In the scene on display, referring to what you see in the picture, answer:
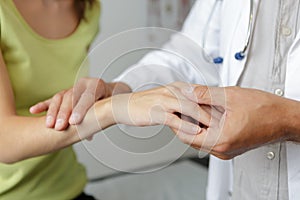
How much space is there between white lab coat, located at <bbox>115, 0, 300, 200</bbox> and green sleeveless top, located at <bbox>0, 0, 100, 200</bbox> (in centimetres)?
16

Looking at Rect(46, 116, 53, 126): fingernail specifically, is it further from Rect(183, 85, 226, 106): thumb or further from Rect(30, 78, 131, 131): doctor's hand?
Rect(183, 85, 226, 106): thumb

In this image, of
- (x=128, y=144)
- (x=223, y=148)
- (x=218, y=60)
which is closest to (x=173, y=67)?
(x=218, y=60)

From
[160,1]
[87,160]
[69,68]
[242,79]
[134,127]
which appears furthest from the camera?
[160,1]

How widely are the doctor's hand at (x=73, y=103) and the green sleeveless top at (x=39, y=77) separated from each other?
0.14 metres

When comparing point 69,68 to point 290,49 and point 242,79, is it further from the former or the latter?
point 290,49

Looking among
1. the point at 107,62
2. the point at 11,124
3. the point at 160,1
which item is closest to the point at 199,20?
the point at 107,62

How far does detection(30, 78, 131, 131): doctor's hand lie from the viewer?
3.08ft

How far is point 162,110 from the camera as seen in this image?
845mm

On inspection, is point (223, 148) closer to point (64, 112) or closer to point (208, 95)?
point (208, 95)

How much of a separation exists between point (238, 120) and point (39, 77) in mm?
537

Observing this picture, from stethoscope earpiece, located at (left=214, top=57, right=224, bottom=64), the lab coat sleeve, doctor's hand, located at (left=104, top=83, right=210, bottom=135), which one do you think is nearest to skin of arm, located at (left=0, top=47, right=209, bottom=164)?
doctor's hand, located at (left=104, top=83, right=210, bottom=135)

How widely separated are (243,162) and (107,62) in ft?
1.29

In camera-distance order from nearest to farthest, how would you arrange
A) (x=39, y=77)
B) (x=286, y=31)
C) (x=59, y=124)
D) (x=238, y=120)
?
1. (x=238, y=120)
2. (x=59, y=124)
3. (x=286, y=31)
4. (x=39, y=77)

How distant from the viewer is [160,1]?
224cm
